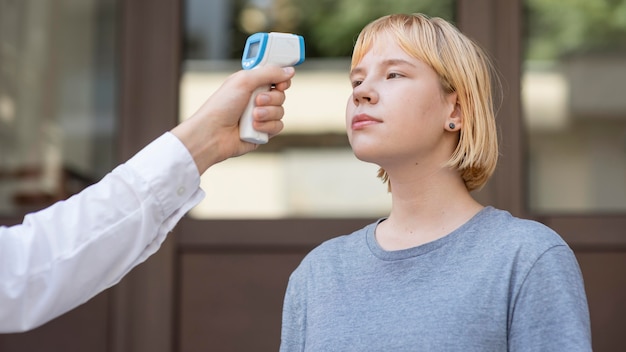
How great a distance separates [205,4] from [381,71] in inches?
81.4

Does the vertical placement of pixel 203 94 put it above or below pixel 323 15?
below

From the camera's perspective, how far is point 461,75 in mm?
2123

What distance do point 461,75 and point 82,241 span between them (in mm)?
929

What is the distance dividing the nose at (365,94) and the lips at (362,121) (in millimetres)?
34

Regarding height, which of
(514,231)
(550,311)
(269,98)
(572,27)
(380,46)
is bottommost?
(550,311)

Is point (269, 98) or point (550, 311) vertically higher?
point (269, 98)

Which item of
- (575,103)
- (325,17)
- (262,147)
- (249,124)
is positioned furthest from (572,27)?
(249,124)

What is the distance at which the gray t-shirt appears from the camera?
1.84 m

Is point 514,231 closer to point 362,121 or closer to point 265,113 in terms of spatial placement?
point 362,121

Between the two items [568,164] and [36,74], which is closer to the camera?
[568,164]

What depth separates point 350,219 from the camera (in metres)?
3.66

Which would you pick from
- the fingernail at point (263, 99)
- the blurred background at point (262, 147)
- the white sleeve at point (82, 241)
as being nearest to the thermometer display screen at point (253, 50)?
the fingernail at point (263, 99)

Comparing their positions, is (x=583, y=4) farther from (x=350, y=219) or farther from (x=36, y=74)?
(x=36, y=74)

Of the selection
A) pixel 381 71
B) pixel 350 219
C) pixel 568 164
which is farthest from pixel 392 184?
pixel 568 164
